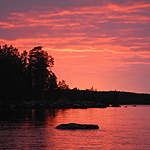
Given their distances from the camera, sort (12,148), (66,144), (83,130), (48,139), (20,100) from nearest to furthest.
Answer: (12,148), (66,144), (48,139), (83,130), (20,100)

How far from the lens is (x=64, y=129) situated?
152 ft

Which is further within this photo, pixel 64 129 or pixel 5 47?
pixel 5 47

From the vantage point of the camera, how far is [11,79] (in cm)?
12194

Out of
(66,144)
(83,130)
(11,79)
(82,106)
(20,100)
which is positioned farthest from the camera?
(82,106)

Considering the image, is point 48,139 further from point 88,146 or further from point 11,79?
point 11,79

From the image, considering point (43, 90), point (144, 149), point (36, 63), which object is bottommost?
point (144, 149)

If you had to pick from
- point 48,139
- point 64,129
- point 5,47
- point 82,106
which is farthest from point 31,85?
point 48,139

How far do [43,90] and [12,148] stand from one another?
367 ft

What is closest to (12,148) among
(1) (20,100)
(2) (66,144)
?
(2) (66,144)

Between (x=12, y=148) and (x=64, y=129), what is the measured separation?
17.0m

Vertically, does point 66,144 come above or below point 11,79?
below

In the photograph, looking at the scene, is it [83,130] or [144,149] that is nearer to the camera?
[144,149]

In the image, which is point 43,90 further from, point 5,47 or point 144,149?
point 144,149

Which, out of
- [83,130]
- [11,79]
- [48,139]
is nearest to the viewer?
[48,139]
